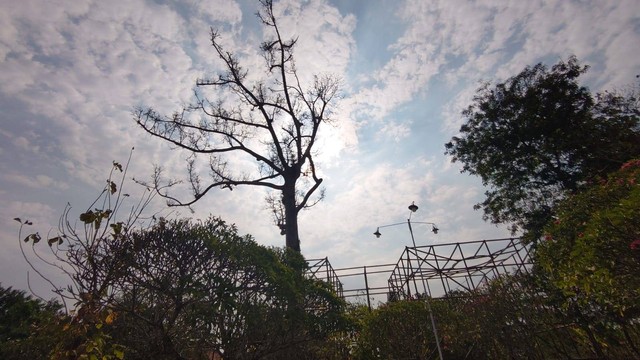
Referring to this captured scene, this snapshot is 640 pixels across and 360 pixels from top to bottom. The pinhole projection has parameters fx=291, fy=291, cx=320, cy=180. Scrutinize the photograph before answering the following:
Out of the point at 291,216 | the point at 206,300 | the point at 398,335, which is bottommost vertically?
the point at 398,335

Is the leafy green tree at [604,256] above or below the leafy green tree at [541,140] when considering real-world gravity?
below

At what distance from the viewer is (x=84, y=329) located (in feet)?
8.36

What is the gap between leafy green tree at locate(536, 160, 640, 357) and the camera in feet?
14.0

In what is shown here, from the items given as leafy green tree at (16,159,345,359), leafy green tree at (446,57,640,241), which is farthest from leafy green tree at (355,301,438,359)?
leafy green tree at (446,57,640,241)

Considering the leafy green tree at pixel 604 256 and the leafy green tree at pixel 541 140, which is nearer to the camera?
the leafy green tree at pixel 604 256

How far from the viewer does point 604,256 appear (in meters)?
4.43

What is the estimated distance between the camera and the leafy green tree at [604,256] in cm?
426

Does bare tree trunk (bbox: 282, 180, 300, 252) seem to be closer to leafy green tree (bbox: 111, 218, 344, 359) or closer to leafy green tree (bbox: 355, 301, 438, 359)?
leafy green tree (bbox: 355, 301, 438, 359)

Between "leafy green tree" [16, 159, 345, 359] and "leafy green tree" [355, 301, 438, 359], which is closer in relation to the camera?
"leafy green tree" [16, 159, 345, 359]

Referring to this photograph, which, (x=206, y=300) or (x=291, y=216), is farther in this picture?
(x=291, y=216)

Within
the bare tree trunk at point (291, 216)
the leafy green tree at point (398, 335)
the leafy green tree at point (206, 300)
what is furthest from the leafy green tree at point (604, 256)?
the bare tree trunk at point (291, 216)

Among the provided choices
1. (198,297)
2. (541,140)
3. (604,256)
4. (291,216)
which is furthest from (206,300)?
(541,140)

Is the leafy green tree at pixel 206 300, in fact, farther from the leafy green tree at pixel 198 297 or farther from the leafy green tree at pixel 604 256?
the leafy green tree at pixel 604 256

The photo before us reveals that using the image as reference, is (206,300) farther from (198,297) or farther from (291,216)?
(291,216)
